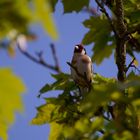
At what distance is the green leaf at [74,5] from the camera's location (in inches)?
93.5

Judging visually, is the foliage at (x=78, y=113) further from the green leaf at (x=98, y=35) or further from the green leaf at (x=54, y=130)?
the green leaf at (x=98, y=35)

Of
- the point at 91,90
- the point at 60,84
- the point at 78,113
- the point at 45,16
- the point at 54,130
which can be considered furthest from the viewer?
the point at 60,84

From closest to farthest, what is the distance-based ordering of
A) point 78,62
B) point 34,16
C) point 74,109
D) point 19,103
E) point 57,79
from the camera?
point 34,16 < point 19,103 < point 74,109 < point 57,79 < point 78,62

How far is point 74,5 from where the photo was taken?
241cm

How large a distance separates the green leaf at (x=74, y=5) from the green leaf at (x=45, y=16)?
5.48 feet

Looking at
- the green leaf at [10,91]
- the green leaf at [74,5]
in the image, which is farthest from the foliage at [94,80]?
the green leaf at [10,91]

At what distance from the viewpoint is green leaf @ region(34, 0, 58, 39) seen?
69cm

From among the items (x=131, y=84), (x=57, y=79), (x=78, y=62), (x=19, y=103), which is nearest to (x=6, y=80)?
(x=19, y=103)

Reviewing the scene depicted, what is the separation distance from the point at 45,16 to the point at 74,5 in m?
1.73

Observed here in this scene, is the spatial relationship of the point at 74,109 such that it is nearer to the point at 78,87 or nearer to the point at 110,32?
the point at 78,87

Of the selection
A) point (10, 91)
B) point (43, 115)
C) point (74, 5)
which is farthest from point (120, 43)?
point (10, 91)

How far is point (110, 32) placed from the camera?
104 inches

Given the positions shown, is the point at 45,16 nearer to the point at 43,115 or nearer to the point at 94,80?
the point at 43,115

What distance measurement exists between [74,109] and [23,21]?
5.52ft
